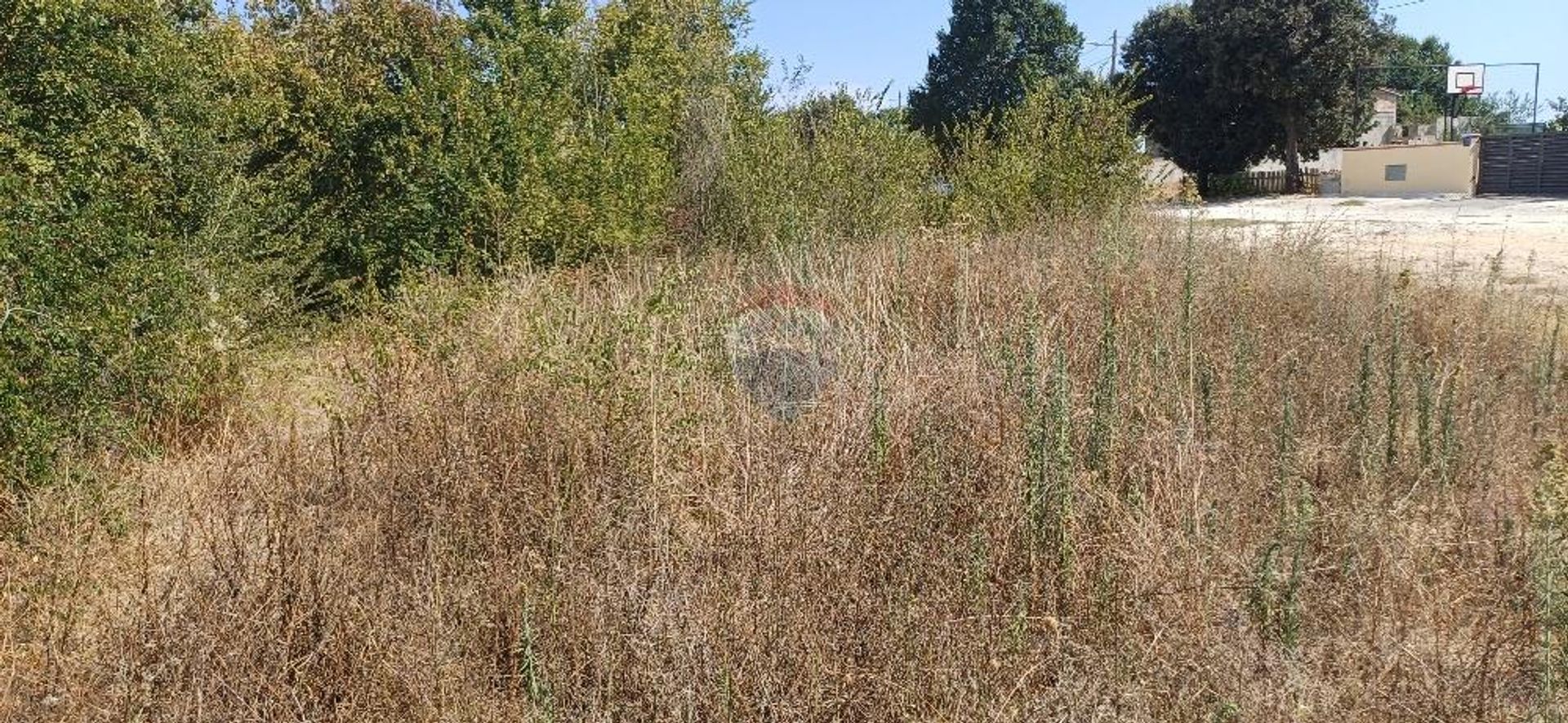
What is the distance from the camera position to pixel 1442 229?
14.6 m

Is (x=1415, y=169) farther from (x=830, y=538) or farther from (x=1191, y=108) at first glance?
(x=830, y=538)

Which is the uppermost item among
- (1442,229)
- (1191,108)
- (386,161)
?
(1191,108)

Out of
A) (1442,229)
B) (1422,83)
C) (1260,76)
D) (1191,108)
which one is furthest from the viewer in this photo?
(1422,83)

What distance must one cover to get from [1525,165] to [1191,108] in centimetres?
851

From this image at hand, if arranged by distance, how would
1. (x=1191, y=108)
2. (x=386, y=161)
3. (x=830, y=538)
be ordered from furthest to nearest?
1. (x=1191, y=108)
2. (x=386, y=161)
3. (x=830, y=538)

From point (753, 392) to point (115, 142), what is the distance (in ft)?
17.0

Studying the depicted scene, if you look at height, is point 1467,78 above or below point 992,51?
below

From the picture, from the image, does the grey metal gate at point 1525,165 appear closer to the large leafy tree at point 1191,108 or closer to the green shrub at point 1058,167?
the large leafy tree at point 1191,108

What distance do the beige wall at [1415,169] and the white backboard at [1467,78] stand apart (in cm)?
568

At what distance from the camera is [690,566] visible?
2879 millimetres

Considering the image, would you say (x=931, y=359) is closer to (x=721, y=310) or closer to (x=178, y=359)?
(x=721, y=310)

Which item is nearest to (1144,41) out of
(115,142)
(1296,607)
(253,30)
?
(253,30)

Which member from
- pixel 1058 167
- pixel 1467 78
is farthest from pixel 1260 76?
pixel 1058 167

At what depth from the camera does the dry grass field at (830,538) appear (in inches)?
97.8
